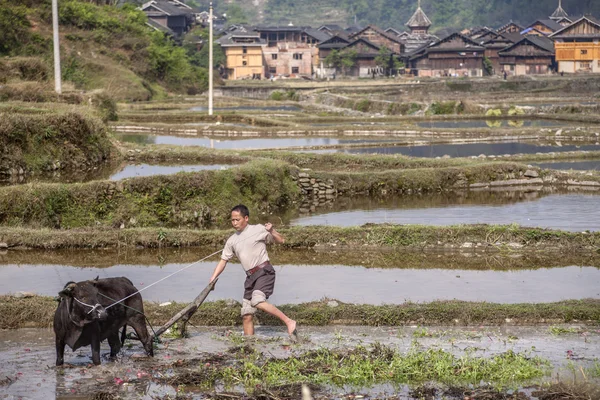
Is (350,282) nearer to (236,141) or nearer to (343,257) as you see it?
(343,257)

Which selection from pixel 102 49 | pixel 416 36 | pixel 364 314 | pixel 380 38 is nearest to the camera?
pixel 364 314

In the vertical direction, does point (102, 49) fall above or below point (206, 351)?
above

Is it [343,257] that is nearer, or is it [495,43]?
[343,257]

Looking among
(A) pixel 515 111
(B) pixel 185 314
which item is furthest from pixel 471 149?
(B) pixel 185 314

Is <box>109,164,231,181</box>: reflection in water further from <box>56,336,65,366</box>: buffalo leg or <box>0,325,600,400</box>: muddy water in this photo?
<box>56,336,65,366</box>: buffalo leg

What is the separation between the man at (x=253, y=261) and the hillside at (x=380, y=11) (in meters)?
119

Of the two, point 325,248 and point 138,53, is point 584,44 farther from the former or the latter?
point 325,248

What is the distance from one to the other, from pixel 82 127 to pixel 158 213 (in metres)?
7.79

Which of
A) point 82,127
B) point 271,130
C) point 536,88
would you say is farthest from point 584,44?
point 82,127

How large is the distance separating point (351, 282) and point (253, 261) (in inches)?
141

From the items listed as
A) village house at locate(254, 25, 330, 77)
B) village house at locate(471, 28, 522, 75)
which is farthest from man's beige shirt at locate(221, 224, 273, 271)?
village house at locate(254, 25, 330, 77)

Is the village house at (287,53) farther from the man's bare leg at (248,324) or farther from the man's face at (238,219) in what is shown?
the man's face at (238,219)

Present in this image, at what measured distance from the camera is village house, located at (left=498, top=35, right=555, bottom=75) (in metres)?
80.8

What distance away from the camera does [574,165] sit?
2489 cm
